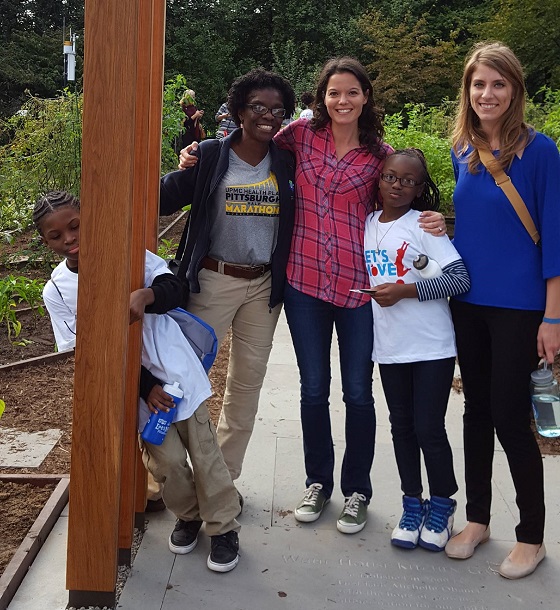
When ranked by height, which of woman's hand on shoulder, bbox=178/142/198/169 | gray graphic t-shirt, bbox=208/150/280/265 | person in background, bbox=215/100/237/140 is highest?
person in background, bbox=215/100/237/140

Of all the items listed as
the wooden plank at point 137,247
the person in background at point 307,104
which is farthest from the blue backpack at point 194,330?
the person in background at point 307,104

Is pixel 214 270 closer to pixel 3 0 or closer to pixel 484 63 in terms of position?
pixel 484 63

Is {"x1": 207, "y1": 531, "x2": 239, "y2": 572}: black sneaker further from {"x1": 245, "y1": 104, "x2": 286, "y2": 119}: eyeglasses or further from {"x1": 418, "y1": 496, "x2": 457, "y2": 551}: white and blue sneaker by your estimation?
{"x1": 245, "y1": 104, "x2": 286, "y2": 119}: eyeglasses

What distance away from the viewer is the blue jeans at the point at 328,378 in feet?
11.4

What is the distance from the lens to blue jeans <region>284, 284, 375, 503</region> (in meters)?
3.46

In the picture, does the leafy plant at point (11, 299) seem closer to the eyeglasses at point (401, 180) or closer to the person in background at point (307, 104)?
the person in background at point (307, 104)

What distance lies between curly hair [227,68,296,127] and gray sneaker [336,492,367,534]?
5.81ft

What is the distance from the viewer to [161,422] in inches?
118

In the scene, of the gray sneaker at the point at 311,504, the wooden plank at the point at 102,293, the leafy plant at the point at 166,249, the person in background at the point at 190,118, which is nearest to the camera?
the wooden plank at the point at 102,293

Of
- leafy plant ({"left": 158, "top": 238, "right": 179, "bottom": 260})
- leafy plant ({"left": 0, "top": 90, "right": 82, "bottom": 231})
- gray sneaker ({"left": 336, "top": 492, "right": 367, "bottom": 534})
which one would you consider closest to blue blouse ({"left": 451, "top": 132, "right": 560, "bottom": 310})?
gray sneaker ({"left": 336, "top": 492, "right": 367, "bottom": 534})

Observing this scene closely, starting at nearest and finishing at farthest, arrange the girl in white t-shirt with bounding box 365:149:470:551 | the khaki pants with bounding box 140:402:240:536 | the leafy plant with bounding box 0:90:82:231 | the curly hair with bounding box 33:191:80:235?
the curly hair with bounding box 33:191:80:235 → the khaki pants with bounding box 140:402:240:536 → the girl in white t-shirt with bounding box 365:149:470:551 → the leafy plant with bounding box 0:90:82:231

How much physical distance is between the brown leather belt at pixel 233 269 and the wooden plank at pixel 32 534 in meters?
1.27

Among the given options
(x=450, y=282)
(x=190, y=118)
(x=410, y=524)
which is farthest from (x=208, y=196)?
(x=190, y=118)

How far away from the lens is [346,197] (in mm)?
3396
